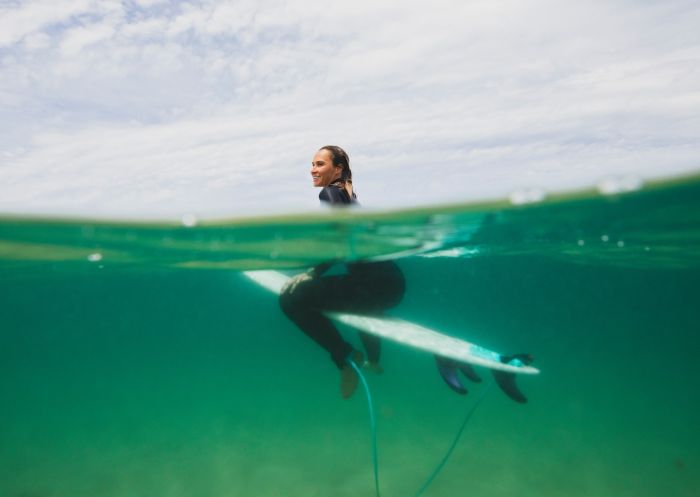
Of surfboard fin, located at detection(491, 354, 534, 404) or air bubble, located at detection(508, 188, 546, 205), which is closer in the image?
surfboard fin, located at detection(491, 354, 534, 404)

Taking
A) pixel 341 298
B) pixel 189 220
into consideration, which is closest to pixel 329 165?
pixel 341 298

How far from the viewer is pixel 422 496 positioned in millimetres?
10469

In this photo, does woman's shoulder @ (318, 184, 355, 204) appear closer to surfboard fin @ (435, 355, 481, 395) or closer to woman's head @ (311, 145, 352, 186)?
woman's head @ (311, 145, 352, 186)

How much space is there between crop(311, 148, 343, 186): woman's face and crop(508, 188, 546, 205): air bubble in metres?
3.35

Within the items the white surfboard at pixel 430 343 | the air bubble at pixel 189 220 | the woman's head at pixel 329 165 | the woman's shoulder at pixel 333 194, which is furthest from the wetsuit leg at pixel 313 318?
the air bubble at pixel 189 220

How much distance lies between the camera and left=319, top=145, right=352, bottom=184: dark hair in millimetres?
5722

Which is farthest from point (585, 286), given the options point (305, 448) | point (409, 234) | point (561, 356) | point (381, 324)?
point (561, 356)

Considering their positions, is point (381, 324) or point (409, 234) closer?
point (381, 324)

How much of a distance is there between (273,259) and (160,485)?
279 inches

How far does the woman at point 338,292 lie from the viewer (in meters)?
5.71

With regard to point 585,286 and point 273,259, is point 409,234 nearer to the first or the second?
point 273,259

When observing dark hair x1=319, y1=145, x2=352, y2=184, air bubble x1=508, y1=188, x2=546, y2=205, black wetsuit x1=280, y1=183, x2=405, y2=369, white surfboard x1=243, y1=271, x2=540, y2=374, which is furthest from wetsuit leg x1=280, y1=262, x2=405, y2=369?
air bubble x1=508, y1=188, x2=546, y2=205

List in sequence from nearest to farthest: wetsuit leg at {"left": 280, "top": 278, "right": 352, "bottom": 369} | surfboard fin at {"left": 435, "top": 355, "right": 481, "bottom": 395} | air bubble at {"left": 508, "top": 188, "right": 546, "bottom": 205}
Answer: wetsuit leg at {"left": 280, "top": 278, "right": 352, "bottom": 369} → surfboard fin at {"left": 435, "top": 355, "right": 481, "bottom": 395} → air bubble at {"left": 508, "top": 188, "right": 546, "bottom": 205}

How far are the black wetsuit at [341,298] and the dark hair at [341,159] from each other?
6.7 inches
